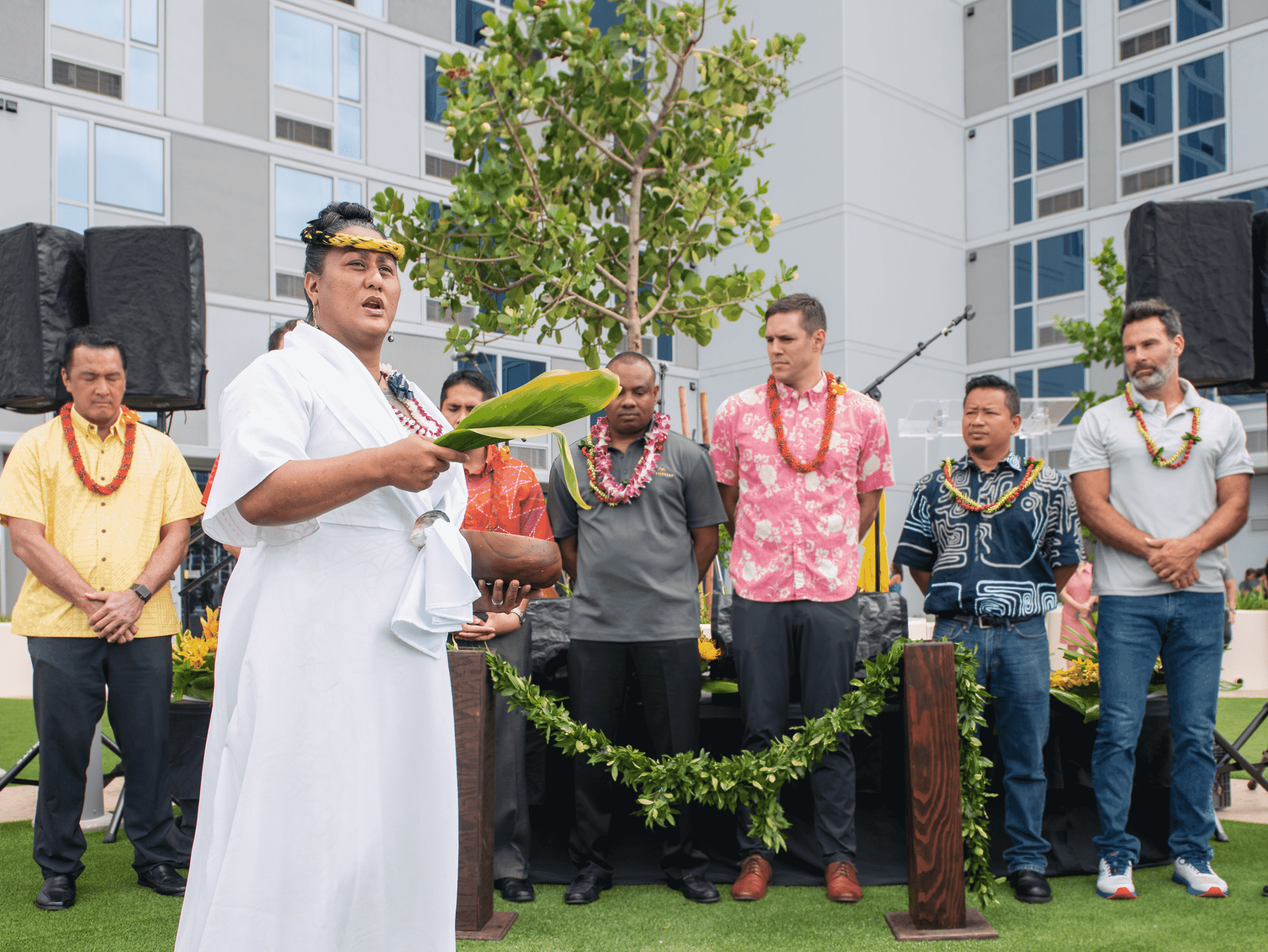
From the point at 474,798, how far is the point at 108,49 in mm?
15025

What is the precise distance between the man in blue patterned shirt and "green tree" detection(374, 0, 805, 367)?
87.8 inches

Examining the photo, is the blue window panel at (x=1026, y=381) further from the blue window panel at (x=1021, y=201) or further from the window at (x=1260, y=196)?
the window at (x=1260, y=196)

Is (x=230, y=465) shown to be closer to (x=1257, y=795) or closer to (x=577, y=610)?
(x=577, y=610)

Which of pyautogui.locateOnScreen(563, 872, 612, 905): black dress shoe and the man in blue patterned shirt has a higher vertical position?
the man in blue patterned shirt

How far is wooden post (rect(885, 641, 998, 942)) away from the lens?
11.2ft

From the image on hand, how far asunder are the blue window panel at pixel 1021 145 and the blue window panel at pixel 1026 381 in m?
3.64

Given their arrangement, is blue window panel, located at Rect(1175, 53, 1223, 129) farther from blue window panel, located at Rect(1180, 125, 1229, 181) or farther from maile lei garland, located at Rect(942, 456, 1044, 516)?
maile lei garland, located at Rect(942, 456, 1044, 516)

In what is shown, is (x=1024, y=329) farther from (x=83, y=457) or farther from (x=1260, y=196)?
(x=83, y=457)

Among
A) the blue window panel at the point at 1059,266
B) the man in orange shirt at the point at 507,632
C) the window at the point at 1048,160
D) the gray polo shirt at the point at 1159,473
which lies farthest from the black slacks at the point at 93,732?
the window at the point at 1048,160

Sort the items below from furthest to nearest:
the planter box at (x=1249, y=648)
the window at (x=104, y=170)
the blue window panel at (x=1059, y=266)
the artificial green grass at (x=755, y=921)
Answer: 1. the blue window panel at (x=1059, y=266)
2. the window at (x=104, y=170)
3. the planter box at (x=1249, y=648)
4. the artificial green grass at (x=755, y=921)

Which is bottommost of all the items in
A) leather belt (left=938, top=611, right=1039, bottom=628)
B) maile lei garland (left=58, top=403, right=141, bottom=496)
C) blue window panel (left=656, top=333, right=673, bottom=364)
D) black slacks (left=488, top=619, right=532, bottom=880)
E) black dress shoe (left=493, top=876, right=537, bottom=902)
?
black dress shoe (left=493, top=876, right=537, bottom=902)

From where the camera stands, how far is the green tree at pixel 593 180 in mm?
5879

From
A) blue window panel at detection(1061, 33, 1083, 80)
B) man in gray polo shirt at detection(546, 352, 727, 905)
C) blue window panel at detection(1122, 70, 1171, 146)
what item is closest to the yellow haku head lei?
man in gray polo shirt at detection(546, 352, 727, 905)

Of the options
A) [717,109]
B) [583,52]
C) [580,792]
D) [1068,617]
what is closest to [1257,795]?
[1068,617]
